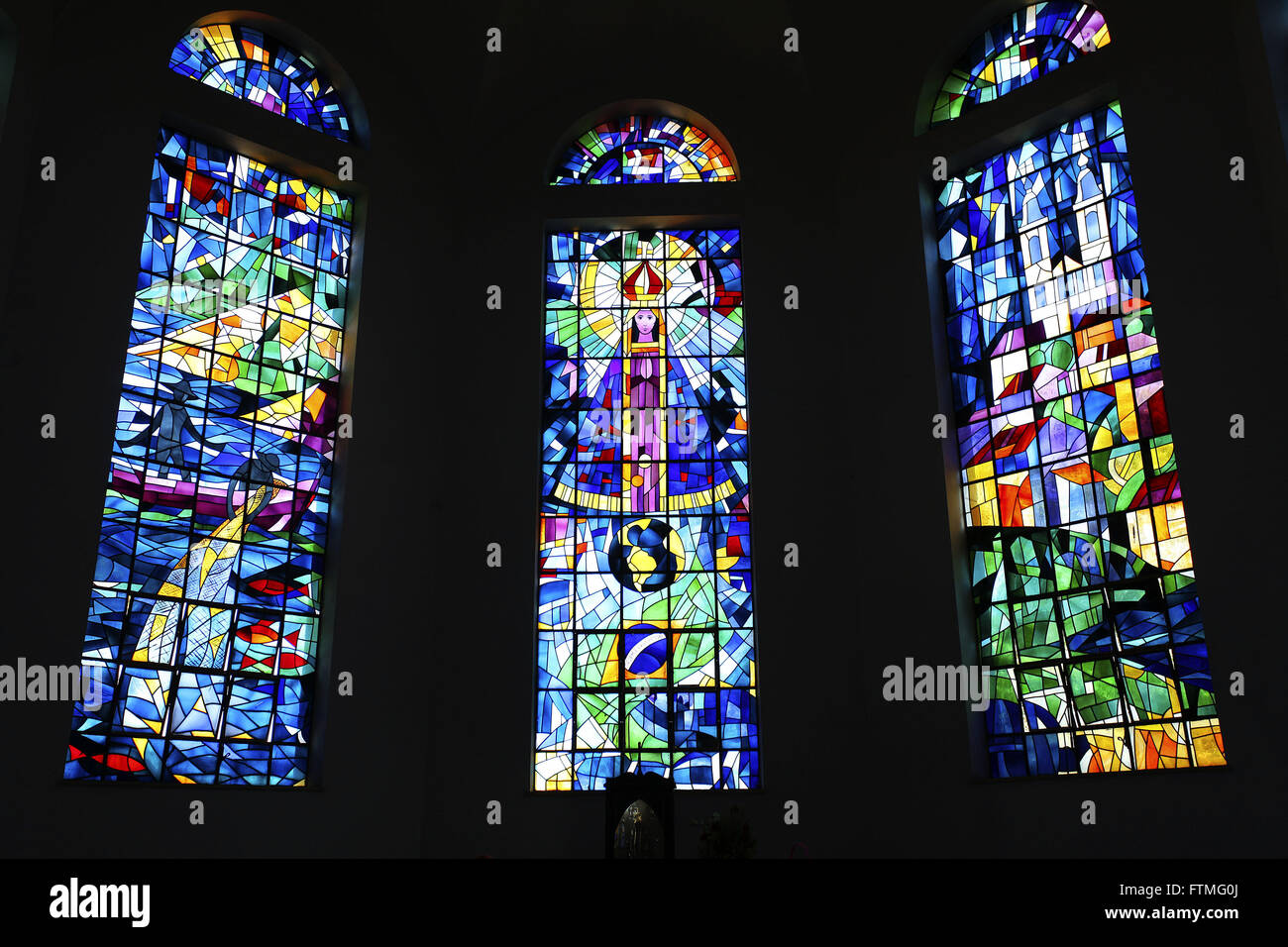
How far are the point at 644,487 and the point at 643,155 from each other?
2.82m

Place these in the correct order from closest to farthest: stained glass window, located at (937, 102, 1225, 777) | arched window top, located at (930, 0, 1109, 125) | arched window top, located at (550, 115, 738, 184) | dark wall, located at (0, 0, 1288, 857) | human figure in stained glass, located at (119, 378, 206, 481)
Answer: dark wall, located at (0, 0, 1288, 857) < stained glass window, located at (937, 102, 1225, 777) < human figure in stained glass, located at (119, 378, 206, 481) < arched window top, located at (930, 0, 1109, 125) < arched window top, located at (550, 115, 738, 184)

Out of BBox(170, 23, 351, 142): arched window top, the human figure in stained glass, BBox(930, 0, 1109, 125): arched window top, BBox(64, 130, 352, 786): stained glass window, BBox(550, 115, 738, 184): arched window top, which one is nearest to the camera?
BBox(64, 130, 352, 786): stained glass window

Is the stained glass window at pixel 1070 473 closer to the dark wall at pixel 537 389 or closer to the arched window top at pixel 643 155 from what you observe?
the dark wall at pixel 537 389

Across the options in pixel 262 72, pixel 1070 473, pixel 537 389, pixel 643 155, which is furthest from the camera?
pixel 643 155

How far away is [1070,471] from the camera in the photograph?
7.12 metres

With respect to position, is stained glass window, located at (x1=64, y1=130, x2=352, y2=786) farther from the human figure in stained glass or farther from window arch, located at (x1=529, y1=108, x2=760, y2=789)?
window arch, located at (x1=529, y1=108, x2=760, y2=789)

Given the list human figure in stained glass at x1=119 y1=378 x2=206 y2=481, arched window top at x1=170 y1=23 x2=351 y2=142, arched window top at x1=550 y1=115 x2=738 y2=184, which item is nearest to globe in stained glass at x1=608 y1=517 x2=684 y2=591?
human figure in stained glass at x1=119 y1=378 x2=206 y2=481

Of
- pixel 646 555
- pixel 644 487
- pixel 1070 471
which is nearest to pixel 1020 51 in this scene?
pixel 1070 471

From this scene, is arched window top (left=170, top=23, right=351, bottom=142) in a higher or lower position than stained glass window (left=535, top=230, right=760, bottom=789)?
higher

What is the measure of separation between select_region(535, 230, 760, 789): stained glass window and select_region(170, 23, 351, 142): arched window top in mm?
1935

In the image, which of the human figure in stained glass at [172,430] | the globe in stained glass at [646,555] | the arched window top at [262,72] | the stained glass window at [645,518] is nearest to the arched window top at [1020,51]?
the stained glass window at [645,518]

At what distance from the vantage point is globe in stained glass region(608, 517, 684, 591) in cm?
801

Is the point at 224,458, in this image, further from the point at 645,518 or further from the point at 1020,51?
the point at 1020,51

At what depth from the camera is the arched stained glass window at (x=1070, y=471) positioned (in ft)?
21.3
